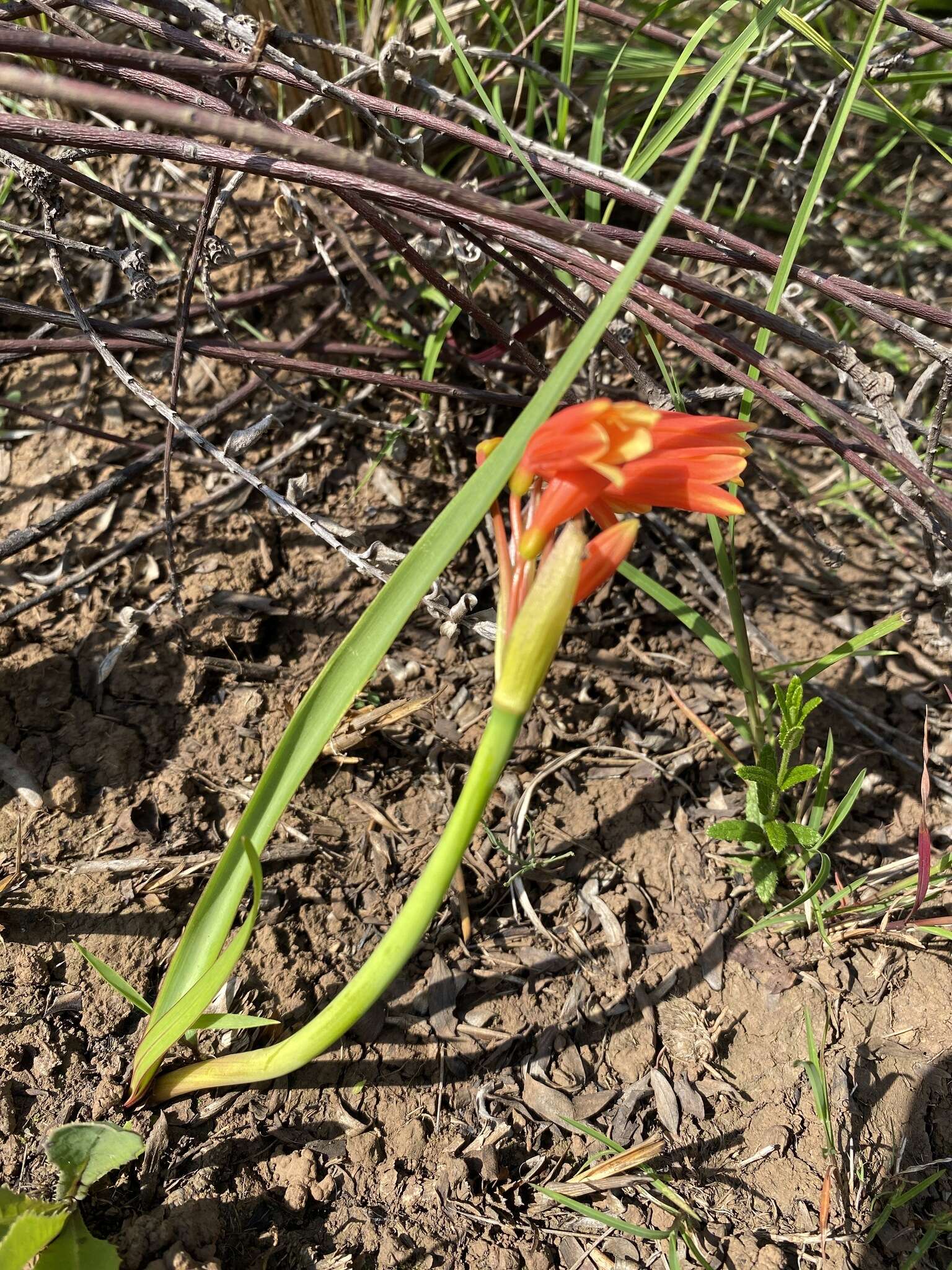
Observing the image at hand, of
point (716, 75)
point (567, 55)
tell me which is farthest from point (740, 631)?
point (567, 55)

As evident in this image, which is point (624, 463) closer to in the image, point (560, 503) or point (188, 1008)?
point (560, 503)

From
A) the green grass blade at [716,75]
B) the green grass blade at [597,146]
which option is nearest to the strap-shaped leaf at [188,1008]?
the green grass blade at [716,75]

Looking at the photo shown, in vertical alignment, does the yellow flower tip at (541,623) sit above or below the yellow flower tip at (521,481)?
below

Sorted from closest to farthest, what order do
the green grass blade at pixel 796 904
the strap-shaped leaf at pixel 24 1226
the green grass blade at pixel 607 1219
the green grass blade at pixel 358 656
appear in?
1. the green grass blade at pixel 358 656
2. the strap-shaped leaf at pixel 24 1226
3. the green grass blade at pixel 607 1219
4. the green grass blade at pixel 796 904

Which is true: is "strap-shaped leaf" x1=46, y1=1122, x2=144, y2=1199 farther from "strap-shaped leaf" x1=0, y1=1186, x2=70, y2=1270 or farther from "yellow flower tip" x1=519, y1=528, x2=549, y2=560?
"yellow flower tip" x1=519, y1=528, x2=549, y2=560

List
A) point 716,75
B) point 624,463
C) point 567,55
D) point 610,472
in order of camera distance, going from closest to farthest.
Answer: point 610,472 → point 624,463 → point 716,75 → point 567,55

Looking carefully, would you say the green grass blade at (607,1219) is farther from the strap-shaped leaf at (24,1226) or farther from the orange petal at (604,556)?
the orange petal at (604,556)
